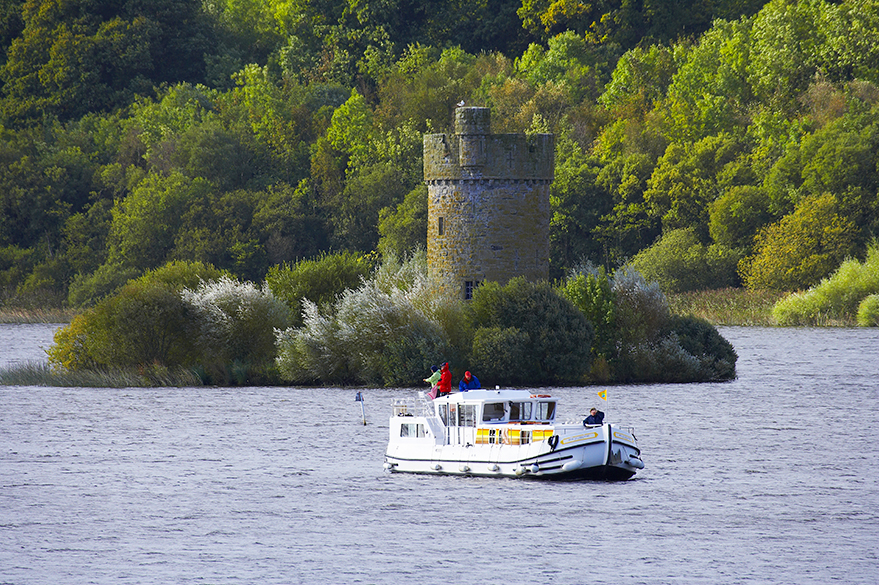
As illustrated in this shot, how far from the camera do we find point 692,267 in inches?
4122

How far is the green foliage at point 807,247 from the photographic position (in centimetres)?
10056

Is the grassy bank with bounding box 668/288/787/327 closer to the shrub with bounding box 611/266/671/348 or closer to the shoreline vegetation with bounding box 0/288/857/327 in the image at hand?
the shoreline vegetation with bounding box 0/288/857/327

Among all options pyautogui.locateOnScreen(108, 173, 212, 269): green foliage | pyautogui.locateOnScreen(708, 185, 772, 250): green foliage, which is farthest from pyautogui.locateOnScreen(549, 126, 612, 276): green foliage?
pyautogui.locateOnScreen(108, 173, 212, 269): green foliage

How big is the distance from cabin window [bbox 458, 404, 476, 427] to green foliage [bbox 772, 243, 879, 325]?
56.7m

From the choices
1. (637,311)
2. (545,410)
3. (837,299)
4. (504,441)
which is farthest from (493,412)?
(837,299)

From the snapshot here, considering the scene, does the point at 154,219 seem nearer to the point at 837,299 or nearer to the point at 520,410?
the point at 837,299

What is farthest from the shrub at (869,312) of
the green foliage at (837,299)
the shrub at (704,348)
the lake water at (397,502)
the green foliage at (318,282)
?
the green foliage at (318,282)

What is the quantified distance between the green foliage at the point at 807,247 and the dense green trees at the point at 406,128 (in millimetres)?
150

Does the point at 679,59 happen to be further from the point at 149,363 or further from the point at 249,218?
the point at 149,363

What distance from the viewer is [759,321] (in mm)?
98438

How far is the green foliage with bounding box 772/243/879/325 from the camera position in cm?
9394

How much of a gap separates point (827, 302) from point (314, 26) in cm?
6227

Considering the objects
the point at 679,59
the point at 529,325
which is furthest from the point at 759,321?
the point at 529,325

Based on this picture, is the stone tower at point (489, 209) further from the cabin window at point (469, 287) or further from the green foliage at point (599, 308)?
the green foliage at point (599, 308)
